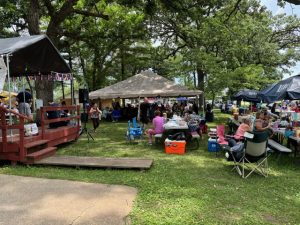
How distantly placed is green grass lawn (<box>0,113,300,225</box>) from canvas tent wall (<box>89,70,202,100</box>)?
910cm

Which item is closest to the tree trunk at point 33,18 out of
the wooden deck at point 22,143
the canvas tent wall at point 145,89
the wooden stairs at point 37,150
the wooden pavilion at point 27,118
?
the wooden pavilion at point 27,118

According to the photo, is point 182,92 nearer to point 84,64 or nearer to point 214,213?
point 214,213

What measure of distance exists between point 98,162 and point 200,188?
2.56 meters

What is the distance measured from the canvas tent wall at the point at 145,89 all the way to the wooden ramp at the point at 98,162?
10441mm

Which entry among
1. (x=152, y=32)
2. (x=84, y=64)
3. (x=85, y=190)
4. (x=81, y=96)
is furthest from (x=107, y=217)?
(x=84, y=64)

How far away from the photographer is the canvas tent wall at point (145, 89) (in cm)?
1741

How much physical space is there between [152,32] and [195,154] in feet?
58.5

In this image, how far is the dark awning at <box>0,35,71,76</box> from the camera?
26.0ft

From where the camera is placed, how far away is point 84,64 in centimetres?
2972

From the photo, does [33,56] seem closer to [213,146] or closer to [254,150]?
[213,146]

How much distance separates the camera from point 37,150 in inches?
309

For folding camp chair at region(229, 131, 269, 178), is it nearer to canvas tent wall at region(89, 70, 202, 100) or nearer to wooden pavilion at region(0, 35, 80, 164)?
wooden pavilion at region(0, 35, 80, 164)

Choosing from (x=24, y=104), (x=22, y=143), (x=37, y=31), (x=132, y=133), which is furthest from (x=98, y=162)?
(x=37, y=31)

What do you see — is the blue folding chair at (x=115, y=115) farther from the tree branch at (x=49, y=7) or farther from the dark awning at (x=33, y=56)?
the dark awning at (x=33, y=56)
